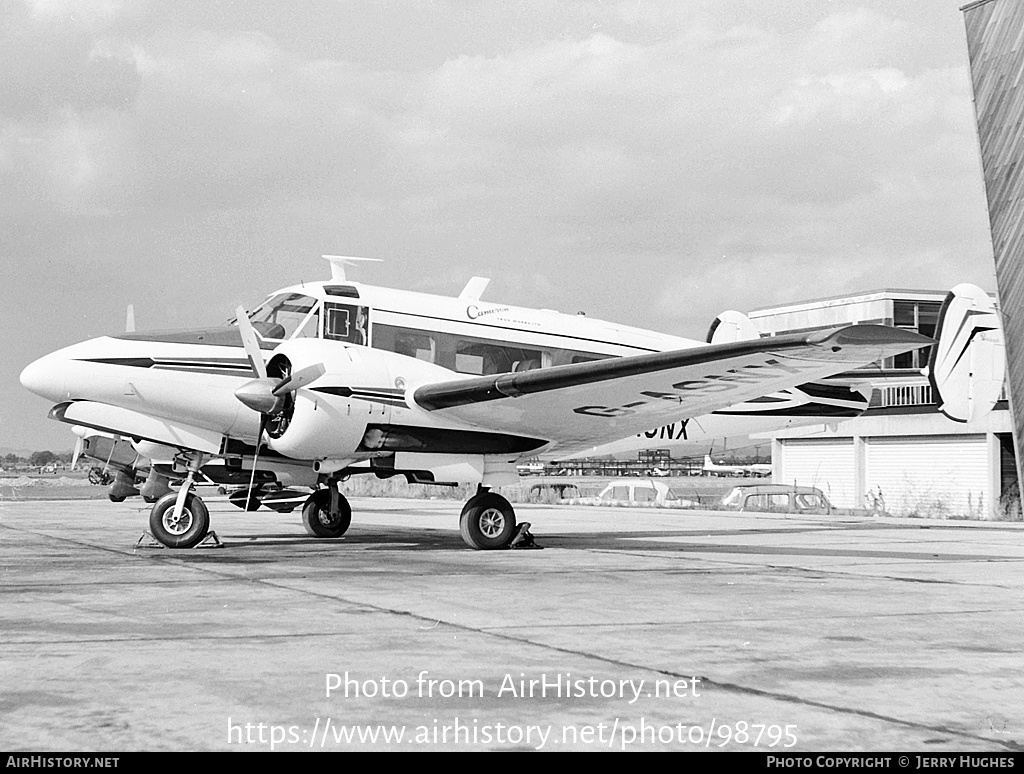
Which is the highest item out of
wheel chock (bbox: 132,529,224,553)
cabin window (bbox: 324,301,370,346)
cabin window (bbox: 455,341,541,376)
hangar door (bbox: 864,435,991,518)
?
cabin window (bbox: 324,301,370,346)

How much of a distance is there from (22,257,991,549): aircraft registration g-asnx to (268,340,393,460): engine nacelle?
0.02 m

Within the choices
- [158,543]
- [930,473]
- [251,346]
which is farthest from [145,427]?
[930,473]

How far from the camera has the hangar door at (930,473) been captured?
125ft

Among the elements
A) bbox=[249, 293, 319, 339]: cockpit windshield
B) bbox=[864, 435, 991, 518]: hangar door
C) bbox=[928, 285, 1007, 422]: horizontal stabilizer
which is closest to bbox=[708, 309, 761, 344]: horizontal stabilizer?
bbox=[928, 285, 1007, 422]: horizontal stabilizer

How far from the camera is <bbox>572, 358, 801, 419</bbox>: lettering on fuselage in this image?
12.9 metres

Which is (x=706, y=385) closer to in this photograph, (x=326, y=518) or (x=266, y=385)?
(x=266, y=385)

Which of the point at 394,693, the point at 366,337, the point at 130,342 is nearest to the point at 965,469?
the point at 366,337

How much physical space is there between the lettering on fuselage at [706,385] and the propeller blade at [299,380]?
3.62 m

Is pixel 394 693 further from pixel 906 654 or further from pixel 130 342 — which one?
pixel 130 342

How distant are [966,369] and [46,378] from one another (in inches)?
571

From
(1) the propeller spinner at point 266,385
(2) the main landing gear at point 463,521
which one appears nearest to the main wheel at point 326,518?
(2) the main landing gear at point 463,521

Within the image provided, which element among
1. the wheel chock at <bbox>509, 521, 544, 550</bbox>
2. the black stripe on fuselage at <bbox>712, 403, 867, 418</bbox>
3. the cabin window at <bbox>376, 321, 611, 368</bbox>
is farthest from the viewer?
the black stripe on fuselage at <bbox>712, 403, 867, 418</bbox>

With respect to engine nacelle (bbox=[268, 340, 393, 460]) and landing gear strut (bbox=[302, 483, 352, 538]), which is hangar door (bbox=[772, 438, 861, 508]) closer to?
landing gear strut (bbox=[302, 483, 352, 538])
